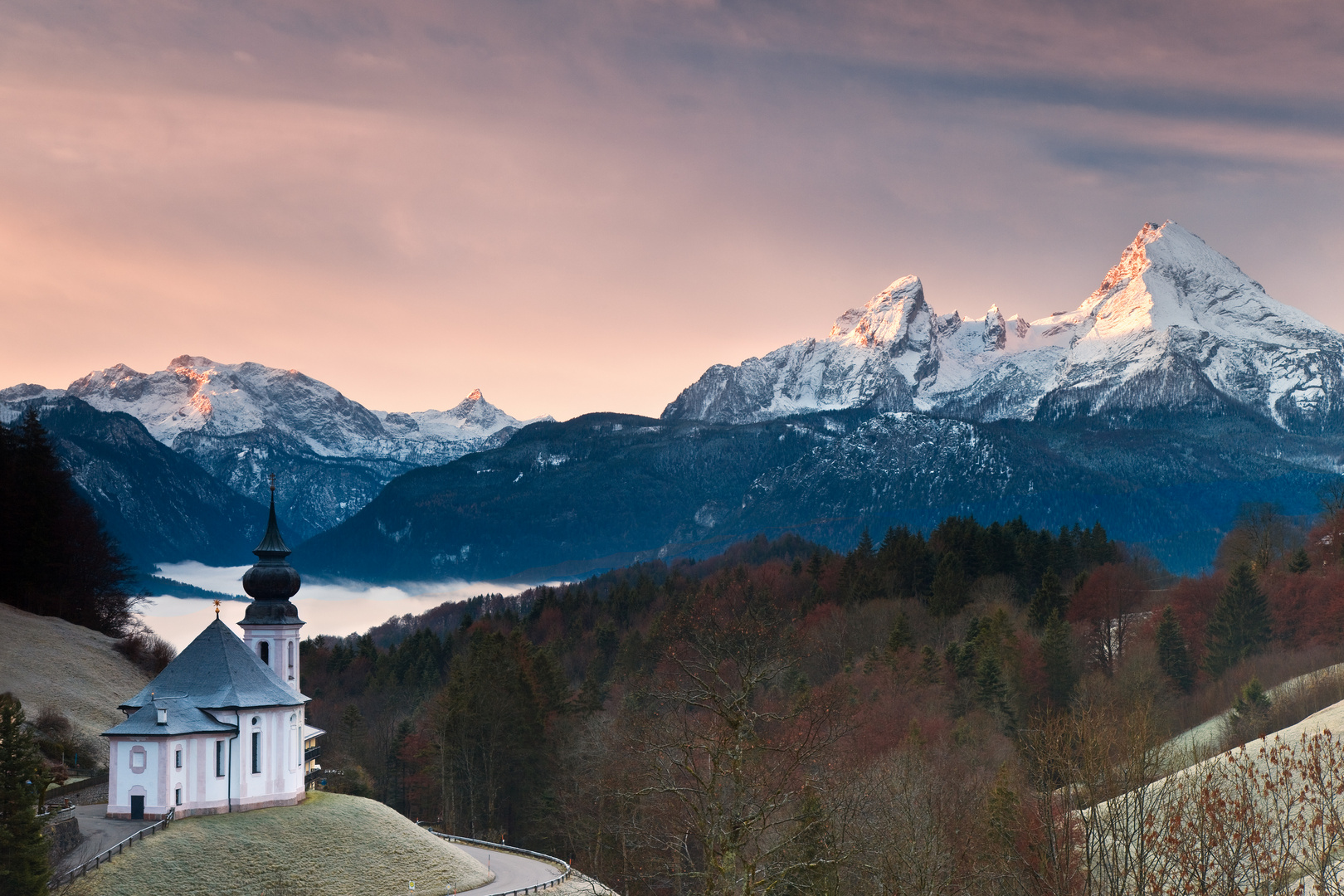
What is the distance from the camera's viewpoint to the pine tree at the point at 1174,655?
94.6 metres

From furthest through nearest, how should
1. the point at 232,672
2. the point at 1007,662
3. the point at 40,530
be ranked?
the point at 40,530, the point at 1007,662, the point at 232,672

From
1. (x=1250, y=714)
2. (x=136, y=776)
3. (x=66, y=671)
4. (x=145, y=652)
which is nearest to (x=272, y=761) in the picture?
(x=136, y=776)

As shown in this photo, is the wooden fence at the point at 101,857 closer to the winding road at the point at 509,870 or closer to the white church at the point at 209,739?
the white church at the point at 209,739

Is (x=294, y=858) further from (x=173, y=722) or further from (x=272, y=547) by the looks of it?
(x=272, y=547)

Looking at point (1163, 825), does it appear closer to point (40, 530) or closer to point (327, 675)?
point (40, 530)

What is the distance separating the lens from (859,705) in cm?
8575

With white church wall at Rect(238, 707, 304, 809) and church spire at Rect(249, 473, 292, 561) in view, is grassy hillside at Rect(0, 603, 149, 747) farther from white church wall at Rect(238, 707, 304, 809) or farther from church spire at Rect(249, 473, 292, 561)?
church spire at Rect(249, 473, 292, 561)

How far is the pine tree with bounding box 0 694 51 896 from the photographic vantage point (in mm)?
48750

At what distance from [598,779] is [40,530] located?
5392 centimetres

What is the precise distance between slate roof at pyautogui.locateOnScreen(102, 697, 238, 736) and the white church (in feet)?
0.21

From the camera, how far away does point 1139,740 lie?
33906mm

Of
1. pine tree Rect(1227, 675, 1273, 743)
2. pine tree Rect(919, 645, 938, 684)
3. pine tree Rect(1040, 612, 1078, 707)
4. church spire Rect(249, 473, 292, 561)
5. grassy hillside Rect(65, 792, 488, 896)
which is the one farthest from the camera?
pine tree Rect(919, 645, 938, 684)

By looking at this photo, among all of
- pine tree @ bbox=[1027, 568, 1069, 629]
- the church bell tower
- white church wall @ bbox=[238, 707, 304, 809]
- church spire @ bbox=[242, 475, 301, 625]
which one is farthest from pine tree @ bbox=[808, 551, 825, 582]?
white church wall @ bbox=[238, 707, 304, 809]

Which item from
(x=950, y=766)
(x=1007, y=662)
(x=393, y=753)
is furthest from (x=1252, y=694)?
(x=393, y=753)
